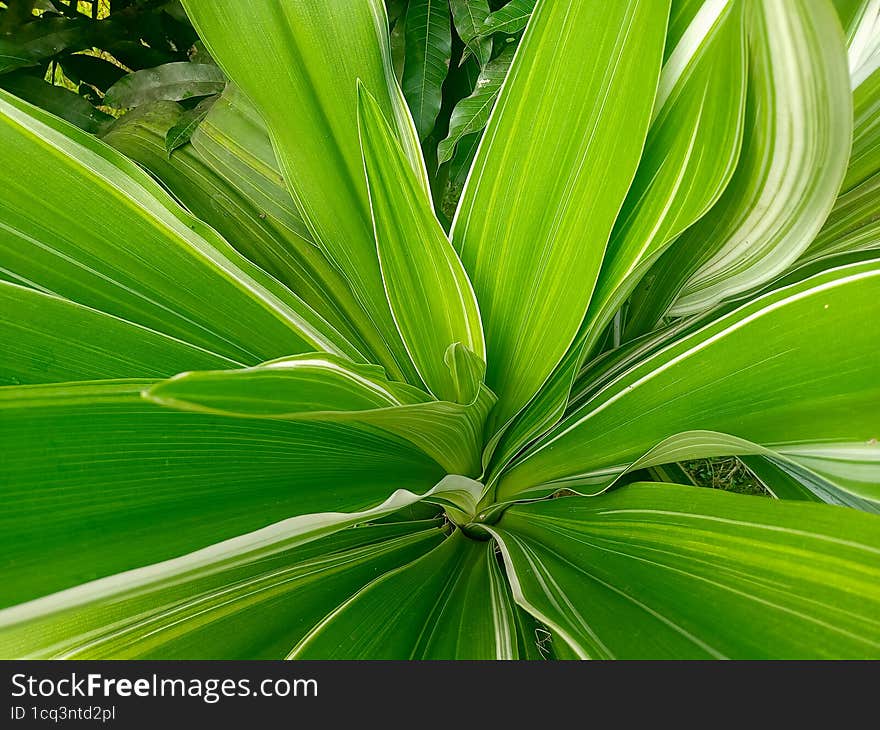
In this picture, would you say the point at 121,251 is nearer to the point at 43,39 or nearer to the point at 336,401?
the point at 336,401

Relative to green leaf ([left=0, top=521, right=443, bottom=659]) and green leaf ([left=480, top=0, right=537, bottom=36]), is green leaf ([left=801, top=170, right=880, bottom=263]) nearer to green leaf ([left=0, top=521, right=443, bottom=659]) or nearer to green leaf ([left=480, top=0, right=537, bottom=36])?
green leaf ([left=480, top=0, right=537, bottom=36])

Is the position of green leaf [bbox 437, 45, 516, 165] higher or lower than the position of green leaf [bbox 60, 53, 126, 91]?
lower

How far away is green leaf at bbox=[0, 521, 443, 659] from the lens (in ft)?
1.35

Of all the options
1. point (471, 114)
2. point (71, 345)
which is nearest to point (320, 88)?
point (471, 114)

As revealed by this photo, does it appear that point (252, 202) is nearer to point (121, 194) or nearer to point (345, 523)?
point (121, 194)

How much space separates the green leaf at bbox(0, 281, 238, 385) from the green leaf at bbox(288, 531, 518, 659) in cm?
22

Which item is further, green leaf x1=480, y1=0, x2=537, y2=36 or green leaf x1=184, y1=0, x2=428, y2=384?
green leaf x1=480, y1=0, x2=537, y2=36

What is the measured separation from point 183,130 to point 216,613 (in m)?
0.55

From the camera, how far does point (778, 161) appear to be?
0.46 metres

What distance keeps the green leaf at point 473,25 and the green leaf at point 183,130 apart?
301mm

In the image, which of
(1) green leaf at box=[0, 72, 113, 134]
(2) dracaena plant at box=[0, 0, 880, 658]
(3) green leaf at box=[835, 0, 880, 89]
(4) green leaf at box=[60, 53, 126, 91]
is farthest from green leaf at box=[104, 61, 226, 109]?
(3) green leaf at box=[835, 0, 880, 89]

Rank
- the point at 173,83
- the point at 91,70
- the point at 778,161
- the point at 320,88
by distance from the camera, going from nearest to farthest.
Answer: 1. the point at 778,161
2. the point at 320,88
3. the point at 173,83
4. the point at 91,70

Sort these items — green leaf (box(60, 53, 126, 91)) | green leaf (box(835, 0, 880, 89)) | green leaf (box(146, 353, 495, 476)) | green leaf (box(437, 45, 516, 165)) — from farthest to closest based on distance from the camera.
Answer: green leaf (box(60, 53, 126, 91)) < green leaf (box(437, 45, 516, 165)) < green leaf (box(835, 0, 880, 89)) < green leaf (box(146, 353, 495, 476))

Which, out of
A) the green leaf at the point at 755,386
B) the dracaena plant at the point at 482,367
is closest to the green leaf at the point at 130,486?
the dracaena plant at the point at 482,367
